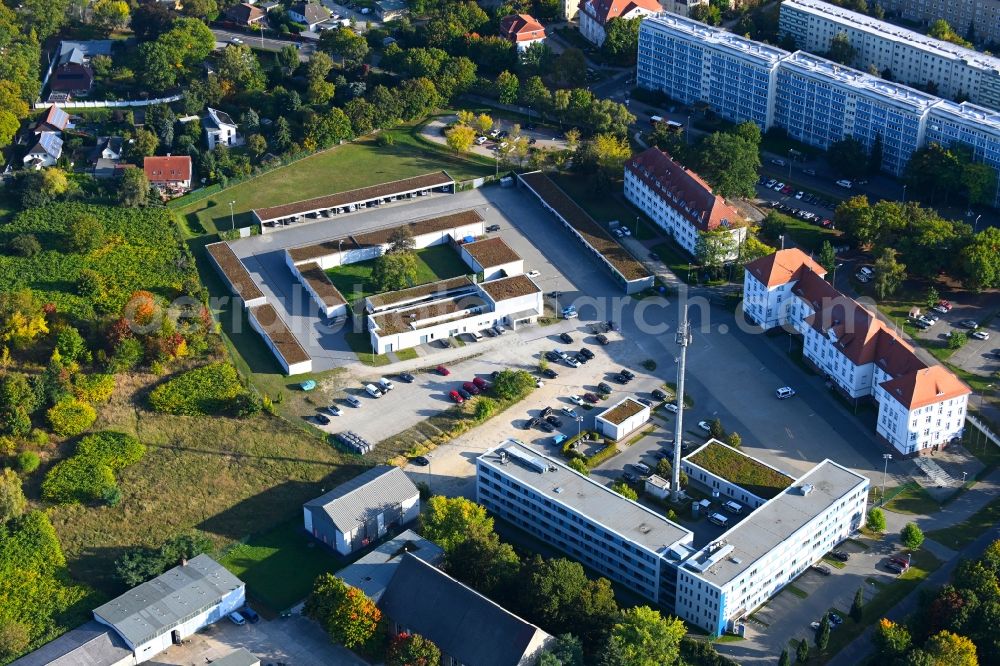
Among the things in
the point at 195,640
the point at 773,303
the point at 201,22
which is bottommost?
the point at 195,640

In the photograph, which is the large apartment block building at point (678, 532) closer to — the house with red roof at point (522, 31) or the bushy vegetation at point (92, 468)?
the bushy vegetation at point (92, 468)

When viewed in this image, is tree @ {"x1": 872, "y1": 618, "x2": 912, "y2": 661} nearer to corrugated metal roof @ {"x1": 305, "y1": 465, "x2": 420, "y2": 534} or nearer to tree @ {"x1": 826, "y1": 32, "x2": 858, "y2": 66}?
corrugated metal roof @ {"x1": 305, "y1": 465, "x2": 420, "y2": 534}

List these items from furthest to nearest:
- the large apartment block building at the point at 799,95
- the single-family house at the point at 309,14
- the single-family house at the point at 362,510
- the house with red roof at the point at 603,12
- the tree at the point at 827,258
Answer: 1. the single-family house at the point at 309,14
2. the house with red roof at the point at 603,12
3. the large apartment block building at the point at 799,95
4. the tree at the point at 827,258
5. the single-family house at the point at 362,510

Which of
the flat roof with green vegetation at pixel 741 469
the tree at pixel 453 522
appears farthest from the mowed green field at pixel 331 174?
the flat roof with green vegetation at pixel 741 469

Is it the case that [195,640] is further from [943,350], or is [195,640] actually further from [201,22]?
[201,22]

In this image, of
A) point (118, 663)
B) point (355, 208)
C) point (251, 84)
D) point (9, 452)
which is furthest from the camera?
point (251, 84)

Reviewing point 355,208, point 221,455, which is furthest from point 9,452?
point 355,208
